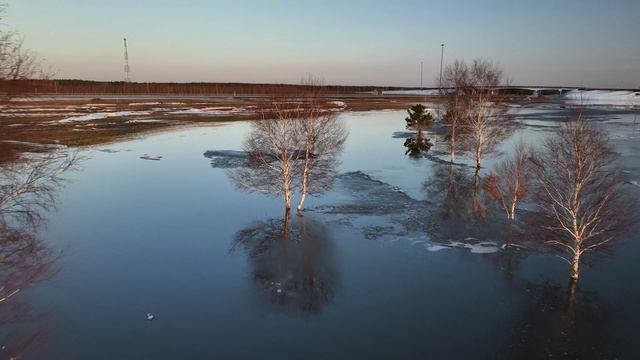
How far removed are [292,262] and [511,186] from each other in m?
13.7

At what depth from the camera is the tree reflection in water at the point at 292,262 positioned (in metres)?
15.6

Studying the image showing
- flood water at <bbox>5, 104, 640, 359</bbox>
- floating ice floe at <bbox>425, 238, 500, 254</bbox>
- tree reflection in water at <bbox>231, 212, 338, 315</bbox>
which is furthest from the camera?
floating ice floe at <bbox>425, 238, 500, 254</bbox>

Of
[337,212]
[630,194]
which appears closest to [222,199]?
[337,212]

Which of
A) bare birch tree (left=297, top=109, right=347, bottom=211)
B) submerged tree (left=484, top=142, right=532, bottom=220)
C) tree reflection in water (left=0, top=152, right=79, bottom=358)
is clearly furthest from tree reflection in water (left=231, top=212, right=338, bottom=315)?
submerged tree (left=484, top=142, right=532, bottom=220)

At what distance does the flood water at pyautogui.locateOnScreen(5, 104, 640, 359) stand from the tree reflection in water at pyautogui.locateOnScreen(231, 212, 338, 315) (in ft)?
0.25

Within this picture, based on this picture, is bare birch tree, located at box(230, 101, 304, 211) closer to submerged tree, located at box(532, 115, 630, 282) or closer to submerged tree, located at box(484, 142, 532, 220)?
submerged tree, located at box(484, 142, 532, 220)

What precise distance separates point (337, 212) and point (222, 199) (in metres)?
7.22

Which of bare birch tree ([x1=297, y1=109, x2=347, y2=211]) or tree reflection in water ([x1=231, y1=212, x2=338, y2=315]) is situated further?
bare birch tree ([x1=297, y1=109, x2=347, y2=211])

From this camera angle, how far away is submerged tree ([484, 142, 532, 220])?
24.4 metres

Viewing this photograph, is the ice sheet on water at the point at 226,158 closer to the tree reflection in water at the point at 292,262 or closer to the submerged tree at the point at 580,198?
the tree reflection in water at the point at 292,262

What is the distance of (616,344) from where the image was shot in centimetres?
1285

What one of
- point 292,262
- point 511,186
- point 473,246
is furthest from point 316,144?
point 511,186

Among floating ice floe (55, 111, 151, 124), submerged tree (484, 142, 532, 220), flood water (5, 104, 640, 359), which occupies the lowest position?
flood water (5, 104, 640, 359)

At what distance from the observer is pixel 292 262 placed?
18625mm
